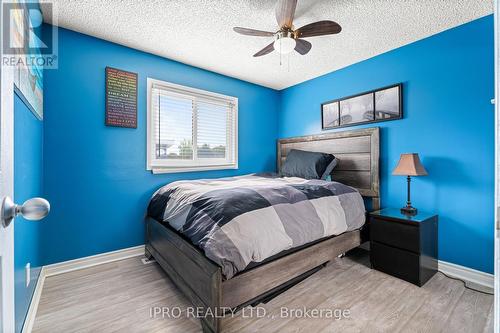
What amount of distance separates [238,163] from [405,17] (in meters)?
2.58

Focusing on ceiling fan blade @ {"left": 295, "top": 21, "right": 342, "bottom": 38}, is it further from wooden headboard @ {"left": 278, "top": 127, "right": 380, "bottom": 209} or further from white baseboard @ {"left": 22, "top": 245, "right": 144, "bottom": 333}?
white baseboard @ {"left": 22, "top": 245, "right": 144, "bottom": 333}

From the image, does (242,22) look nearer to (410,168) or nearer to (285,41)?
(285,41)

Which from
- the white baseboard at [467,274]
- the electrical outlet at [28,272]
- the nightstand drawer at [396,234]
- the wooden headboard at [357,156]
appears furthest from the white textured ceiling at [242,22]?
the white baseboard at [467,274]

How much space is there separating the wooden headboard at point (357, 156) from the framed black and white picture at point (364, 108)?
0.58 ft

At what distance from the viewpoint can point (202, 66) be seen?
3092 millimetres

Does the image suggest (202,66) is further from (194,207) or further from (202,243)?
(202,243)

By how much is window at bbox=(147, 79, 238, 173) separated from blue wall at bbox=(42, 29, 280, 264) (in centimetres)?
12

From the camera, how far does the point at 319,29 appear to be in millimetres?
1910

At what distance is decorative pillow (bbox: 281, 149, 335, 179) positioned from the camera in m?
2.88

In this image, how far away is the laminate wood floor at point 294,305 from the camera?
147cm

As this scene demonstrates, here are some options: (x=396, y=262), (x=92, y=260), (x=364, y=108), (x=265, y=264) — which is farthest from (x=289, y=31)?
(x=92, y=260)

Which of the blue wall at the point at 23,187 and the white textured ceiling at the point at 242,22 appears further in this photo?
the white textured ceiling at the point at 242,22

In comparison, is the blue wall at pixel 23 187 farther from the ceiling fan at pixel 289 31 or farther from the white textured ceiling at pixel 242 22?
the ceiling fan at pixel 289 31

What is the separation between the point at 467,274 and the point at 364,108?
1985 mm
